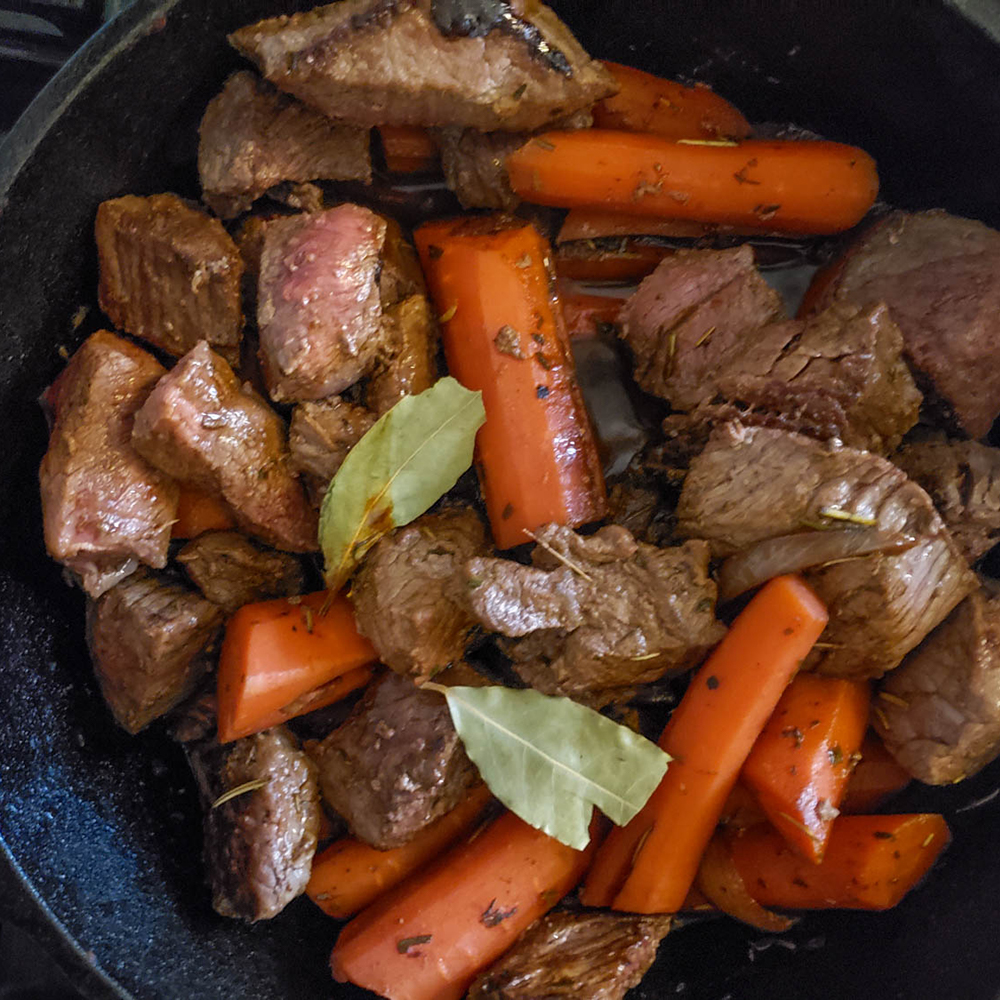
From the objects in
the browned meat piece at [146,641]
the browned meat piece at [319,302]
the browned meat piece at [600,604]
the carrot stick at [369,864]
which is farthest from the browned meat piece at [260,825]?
the browned meat piece at [319,302]

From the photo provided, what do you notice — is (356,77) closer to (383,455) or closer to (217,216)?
(217,216)

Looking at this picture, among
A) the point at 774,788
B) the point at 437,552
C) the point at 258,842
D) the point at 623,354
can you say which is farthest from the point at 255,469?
the point at 774,788

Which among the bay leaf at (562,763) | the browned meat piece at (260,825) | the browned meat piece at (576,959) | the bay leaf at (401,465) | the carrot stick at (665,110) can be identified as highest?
the carrot stick at (665,110)

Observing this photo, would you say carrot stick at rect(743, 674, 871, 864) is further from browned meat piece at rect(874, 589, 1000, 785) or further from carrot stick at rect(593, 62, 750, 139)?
carrot stick at rect(593, 62, 750, 139)

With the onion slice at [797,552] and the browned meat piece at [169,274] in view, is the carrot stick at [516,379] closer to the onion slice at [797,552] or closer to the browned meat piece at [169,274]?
the onion slice at [797,552]

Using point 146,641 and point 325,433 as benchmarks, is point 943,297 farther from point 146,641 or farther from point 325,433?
point 146,641

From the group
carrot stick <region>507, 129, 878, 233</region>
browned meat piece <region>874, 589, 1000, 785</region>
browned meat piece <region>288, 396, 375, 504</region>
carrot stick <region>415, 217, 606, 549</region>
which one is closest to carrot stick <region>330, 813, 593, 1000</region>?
carrot stick <region>415, 217, 606, 549</region>
